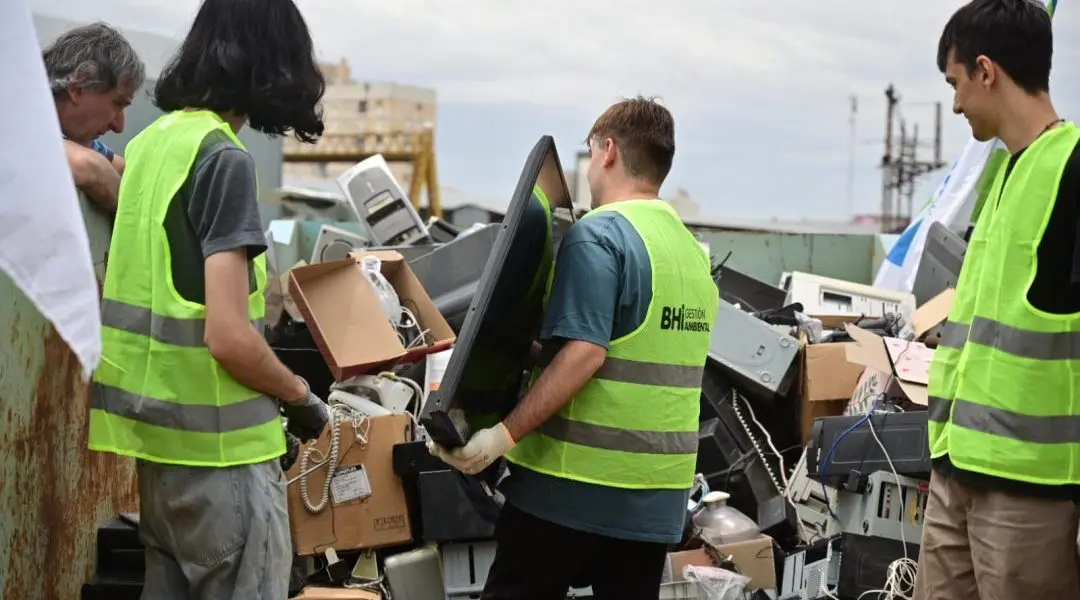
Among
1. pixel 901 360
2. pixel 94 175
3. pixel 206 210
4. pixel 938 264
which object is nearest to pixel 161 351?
pixel 206 210

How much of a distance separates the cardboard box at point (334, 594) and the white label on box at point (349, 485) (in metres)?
0.31

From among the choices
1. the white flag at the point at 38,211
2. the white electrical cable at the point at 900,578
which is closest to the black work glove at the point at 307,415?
the white flag at the point at 38,211

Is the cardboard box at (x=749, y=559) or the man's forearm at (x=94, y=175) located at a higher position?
the man's forearm at (x=94, y=175)

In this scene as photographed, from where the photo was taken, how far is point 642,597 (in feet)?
8.39

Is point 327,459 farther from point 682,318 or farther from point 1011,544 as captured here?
point 1011,544

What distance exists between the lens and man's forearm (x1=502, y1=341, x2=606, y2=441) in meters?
2.37

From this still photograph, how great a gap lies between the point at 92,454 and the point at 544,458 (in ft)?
4.39

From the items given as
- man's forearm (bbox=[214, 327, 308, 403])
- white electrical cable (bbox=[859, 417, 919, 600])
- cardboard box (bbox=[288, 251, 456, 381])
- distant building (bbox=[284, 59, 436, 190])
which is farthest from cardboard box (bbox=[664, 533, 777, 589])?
distant building (bbox=[284, 59, 436, 190])

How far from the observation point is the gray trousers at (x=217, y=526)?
216 cm

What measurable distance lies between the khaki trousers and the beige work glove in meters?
0.95

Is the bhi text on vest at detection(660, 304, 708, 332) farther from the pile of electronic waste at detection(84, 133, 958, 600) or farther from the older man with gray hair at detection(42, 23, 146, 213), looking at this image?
the older man with gray hair at detection(42, 23, 146, 213)

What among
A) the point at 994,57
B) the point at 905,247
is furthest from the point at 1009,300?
the point at 905,247

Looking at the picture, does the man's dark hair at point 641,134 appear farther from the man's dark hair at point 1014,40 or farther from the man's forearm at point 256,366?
the man's forearm at point 256,366

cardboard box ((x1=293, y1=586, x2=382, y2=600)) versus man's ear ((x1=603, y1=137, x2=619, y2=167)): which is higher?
man's ear ((x1=603, y1=137, x2=619, y2=167))
